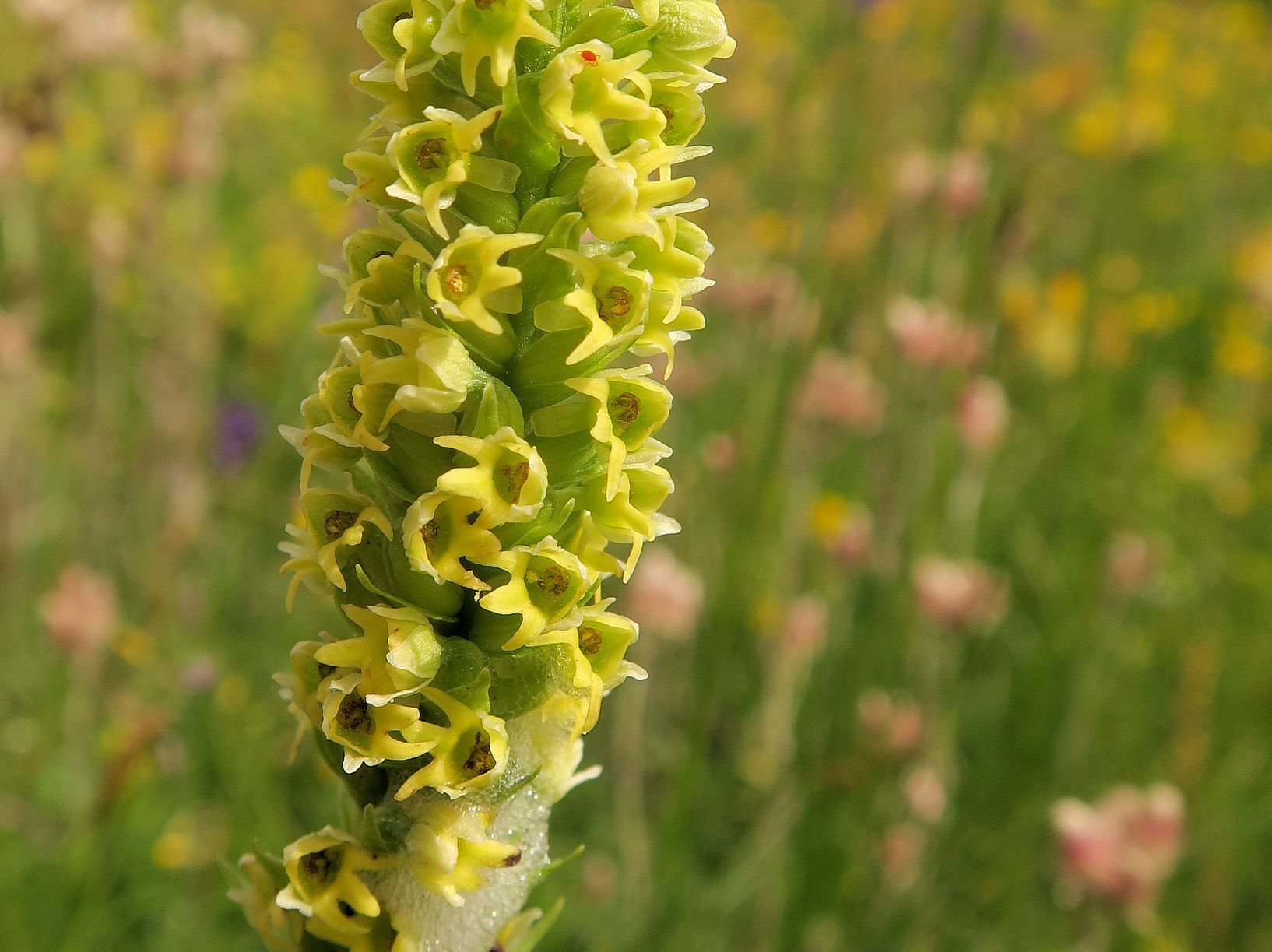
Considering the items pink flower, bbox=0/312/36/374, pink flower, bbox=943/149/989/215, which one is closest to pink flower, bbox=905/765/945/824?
pink flower, bbox=943/149/989/215

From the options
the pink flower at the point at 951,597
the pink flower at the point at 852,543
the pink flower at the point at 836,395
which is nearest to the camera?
the pink flower at the point at 951,597

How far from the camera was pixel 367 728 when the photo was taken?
814 millimetres

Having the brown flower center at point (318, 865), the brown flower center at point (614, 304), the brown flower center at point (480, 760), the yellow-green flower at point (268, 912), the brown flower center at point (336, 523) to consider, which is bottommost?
the yellow-green flower at point (268, 912)

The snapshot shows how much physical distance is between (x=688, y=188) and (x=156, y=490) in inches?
109

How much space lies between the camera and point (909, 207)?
8.91 feet

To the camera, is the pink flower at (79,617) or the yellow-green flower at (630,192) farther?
the pink flower at (79,617)

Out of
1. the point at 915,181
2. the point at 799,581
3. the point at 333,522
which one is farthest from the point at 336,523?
the point at 799,581

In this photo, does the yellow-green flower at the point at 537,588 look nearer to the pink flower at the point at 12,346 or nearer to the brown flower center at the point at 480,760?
the brown flower center at the point at 480,760

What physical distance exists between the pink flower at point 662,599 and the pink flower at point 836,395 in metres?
0.49

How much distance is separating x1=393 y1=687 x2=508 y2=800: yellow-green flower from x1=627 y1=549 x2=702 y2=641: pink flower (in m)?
1.53

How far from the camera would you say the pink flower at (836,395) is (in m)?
2.61

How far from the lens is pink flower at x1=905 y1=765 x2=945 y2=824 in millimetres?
2426

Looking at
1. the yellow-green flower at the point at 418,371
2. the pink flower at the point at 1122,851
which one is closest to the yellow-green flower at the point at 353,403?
the yellow-green flower at the point at 418,371

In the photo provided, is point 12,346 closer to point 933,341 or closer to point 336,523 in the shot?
point 933,341
